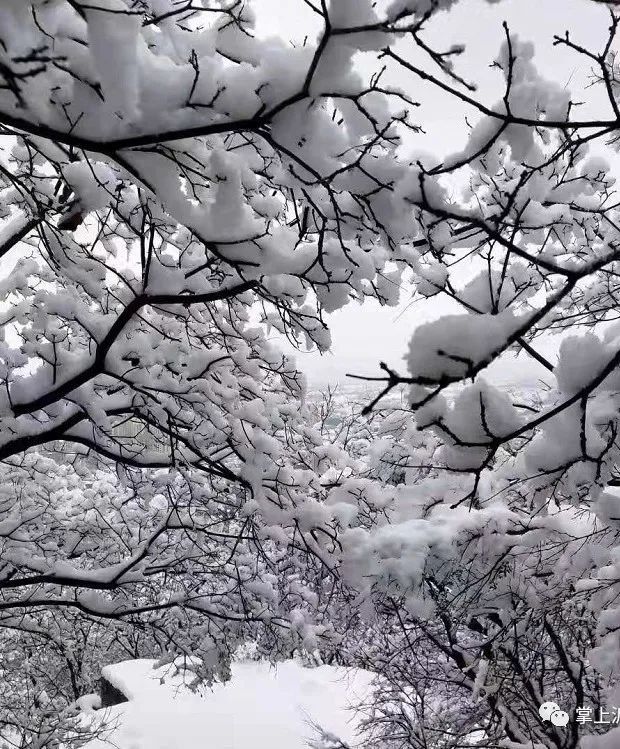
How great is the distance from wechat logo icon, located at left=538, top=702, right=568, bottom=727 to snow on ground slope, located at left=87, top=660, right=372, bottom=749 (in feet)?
21.7

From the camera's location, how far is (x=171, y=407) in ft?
11.8

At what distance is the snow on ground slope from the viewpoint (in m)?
11.5

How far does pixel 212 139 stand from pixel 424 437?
455cm

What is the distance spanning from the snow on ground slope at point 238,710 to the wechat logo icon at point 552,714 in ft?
21.7

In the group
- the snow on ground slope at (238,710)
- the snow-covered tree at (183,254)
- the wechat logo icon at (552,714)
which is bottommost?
the wechat logo icon at (552,714)

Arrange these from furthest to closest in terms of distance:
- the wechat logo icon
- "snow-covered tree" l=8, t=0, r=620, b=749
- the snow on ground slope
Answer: the snow on ground slope
the wechat logo icon
"snow-covered tree" l=8, t=0, r=620, b=749

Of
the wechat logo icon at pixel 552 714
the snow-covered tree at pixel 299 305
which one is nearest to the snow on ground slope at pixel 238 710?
the wechat logo icon at pixel 552 714

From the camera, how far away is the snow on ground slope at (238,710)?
37.7 ft

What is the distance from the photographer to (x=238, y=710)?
13.2 m

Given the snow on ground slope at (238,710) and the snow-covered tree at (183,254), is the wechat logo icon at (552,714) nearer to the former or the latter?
the snow-covered tree at (183,254)

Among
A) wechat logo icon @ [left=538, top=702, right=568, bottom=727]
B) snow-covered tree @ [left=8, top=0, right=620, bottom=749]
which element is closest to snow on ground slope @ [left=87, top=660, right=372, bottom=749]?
wechat logo icon @ [left=538, top=702, right=568, bottom=727]

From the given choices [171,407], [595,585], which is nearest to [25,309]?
[171,407]

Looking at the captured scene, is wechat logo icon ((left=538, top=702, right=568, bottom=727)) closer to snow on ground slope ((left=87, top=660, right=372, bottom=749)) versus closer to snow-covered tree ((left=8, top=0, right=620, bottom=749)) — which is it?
snow-covered tree ((left=8, top=0, right=620, bottom=749))

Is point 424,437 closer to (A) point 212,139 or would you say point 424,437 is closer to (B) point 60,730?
(A) point 212,139
